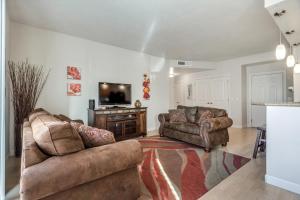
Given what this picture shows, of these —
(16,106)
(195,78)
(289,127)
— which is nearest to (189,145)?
(289,127)

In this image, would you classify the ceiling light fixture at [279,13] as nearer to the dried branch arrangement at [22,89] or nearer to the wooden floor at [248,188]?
the wooden floor at [248,188]

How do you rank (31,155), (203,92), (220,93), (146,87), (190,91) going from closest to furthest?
(31,155), (146,87), (220,93), (203,92), (190,91)

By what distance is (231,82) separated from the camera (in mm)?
6344

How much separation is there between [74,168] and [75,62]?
3.28 metres

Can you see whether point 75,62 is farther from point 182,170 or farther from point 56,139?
point 182,170

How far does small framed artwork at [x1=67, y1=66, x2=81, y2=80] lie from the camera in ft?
12.8

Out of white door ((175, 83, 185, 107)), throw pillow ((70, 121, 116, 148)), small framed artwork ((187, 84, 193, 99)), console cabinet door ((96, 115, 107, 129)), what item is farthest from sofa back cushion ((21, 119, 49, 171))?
white door ((175, 83, 185, 107))

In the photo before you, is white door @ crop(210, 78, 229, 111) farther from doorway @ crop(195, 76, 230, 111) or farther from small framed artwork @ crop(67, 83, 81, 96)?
small framed artwork @ crop(67, 83, 81, 96)

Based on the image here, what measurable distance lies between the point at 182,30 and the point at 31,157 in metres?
3.47

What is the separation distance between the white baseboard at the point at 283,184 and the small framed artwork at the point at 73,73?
408 centimetres

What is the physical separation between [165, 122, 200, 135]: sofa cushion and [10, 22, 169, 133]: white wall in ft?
4.72

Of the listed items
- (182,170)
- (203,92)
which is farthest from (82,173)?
(203,92)

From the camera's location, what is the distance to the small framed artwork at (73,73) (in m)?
3.90

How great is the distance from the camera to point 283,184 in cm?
200
